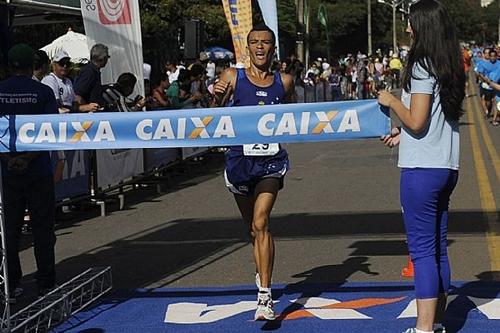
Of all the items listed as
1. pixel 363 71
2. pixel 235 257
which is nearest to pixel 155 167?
pixel 235 257

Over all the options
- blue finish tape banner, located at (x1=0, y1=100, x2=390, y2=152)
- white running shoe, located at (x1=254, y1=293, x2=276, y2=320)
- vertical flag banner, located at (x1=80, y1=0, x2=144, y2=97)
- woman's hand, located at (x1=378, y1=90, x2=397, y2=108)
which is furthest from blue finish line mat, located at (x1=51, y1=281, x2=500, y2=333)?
vertical flag banner, located at (x1=80, y1=0, x2=144, y2=97)

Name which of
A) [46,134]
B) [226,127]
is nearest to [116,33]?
[46,134]

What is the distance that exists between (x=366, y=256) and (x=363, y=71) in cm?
3221

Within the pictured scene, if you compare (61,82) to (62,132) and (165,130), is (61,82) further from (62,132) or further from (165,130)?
(165,130)

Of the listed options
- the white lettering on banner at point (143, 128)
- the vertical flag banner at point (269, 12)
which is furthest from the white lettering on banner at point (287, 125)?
the vertical flag banner at point (269, 12)

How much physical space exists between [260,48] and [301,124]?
75cm

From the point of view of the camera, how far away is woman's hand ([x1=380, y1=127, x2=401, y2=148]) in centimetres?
600

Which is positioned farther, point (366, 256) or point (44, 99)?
point (366, 256)

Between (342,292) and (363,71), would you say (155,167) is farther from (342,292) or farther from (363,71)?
(363,71)

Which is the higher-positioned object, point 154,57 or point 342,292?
point 154,57

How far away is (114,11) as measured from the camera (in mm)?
13359

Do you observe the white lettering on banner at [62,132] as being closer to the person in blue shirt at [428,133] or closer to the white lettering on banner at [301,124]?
the white lettering on banner at [301,124]

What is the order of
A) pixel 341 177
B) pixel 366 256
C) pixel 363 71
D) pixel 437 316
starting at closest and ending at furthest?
pixel 437 316 → pixel 366 256 → pixel 341 177 → pixel 363 71

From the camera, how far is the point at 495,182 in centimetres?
1361
